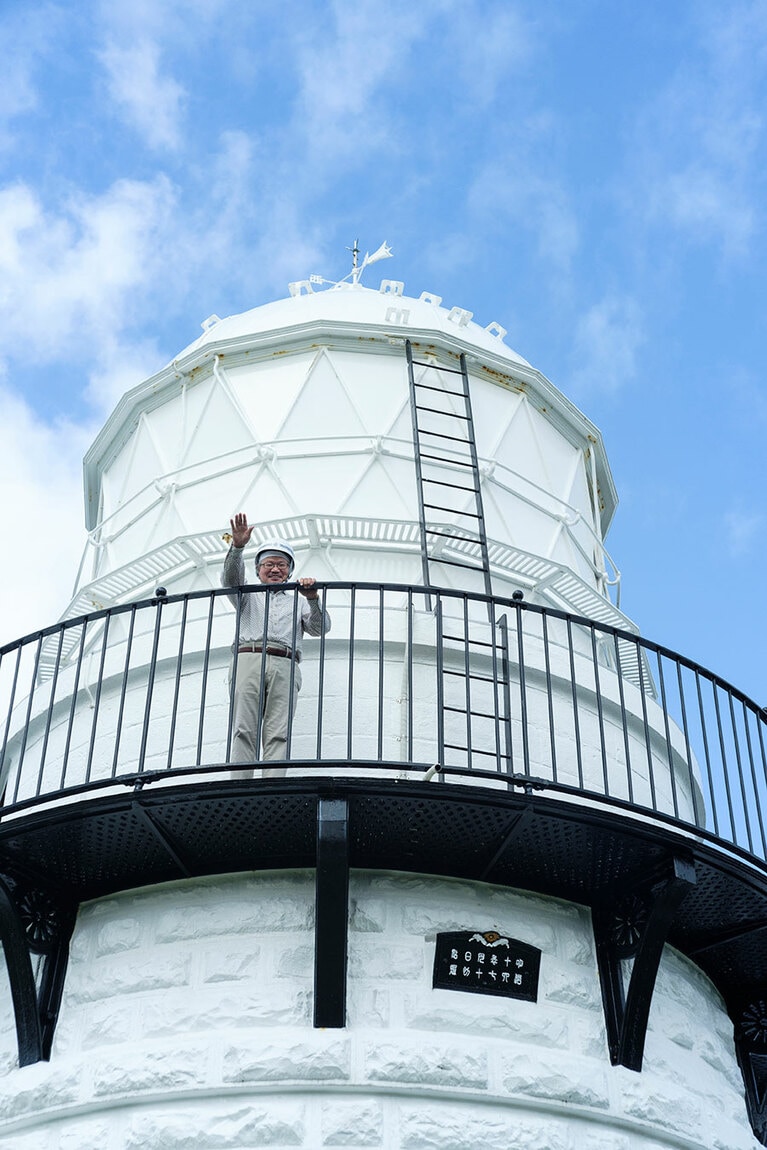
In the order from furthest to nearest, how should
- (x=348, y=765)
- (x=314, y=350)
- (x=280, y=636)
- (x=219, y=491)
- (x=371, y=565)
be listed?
(x=314, y=350), (x=219, y=491), (x=371, y=565), (x=280, y=636), (x=348, y=765)

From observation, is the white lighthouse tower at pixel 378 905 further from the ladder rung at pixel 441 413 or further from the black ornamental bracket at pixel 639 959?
the ladder rung at pixel 441 413

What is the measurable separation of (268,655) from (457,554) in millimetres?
2433

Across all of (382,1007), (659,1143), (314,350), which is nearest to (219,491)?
(314,350)

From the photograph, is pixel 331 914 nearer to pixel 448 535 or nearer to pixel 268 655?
pixel 268 655

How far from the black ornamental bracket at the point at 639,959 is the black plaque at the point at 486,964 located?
0.45m

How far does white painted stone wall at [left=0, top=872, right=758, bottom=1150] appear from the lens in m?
6.95

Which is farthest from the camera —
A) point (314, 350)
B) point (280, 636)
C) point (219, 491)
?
point (314, 350)

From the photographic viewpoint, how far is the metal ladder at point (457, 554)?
8234 mm

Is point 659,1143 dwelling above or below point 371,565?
below

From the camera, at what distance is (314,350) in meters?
11.9

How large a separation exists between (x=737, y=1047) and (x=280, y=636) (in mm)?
3772

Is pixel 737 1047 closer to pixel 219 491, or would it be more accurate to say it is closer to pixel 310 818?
pixel 310 818

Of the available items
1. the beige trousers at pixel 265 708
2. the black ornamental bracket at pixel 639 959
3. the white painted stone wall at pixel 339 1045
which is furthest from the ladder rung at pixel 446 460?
the black ornamental bracket at pixel 639 959

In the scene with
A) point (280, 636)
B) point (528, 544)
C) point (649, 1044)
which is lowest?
point (649, 1044)
